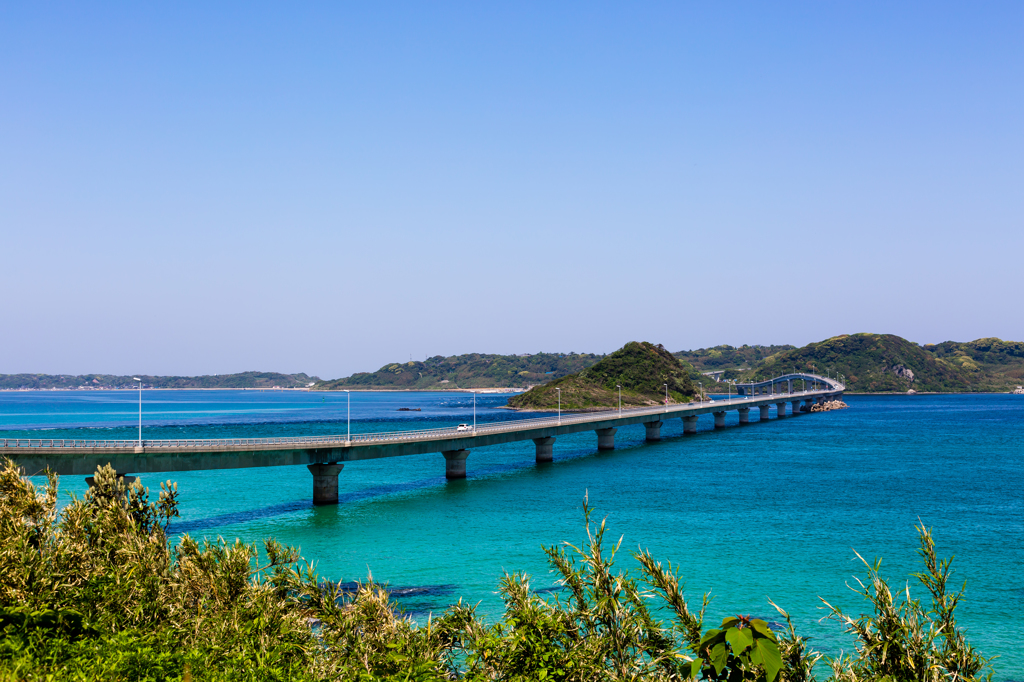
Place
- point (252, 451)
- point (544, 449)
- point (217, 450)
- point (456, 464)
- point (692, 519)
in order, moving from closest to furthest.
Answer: point (692, 519), point (217, 450), point (252, 451), point (456, 464), point (544, 449)

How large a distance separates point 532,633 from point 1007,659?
26006mm

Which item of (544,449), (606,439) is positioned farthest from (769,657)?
(606,439)

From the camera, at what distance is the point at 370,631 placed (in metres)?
19.0

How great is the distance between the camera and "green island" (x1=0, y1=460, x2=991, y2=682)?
14.5m

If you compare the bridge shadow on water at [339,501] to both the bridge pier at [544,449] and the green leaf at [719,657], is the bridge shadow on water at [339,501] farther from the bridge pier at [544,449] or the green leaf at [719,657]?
the green leaf at [719,657]

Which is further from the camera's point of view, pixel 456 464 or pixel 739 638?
pixel 456 464

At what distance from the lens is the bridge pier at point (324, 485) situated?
72938 millimetres

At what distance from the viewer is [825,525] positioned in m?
61.0

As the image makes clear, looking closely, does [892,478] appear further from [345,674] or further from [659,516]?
[345,674]

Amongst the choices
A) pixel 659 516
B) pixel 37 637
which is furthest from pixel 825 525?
pixel 37 637

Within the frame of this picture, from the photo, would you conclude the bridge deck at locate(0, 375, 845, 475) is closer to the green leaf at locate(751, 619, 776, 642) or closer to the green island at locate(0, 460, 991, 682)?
the green island at locate(0, 460, 991, 682)

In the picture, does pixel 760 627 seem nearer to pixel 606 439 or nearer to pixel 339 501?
pixel 339 501

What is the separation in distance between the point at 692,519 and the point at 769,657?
5585 centimetres

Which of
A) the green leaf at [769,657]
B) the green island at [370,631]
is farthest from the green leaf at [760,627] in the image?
the green leaf at [769,657]
